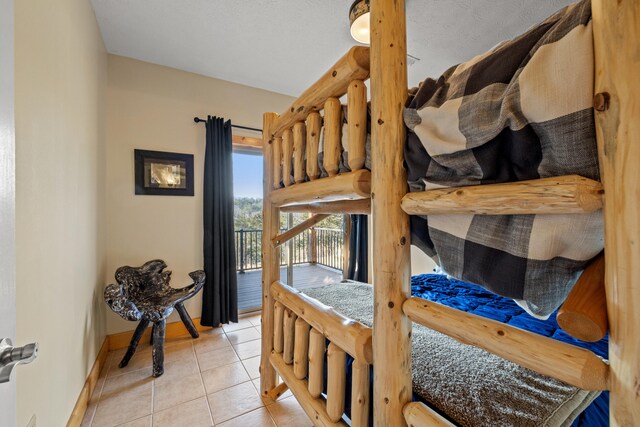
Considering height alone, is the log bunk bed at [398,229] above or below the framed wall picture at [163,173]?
below

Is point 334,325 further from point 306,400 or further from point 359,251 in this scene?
point 359,251

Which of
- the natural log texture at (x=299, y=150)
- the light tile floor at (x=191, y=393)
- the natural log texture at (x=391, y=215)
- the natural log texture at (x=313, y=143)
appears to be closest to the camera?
the natural log texture at (x=391, y=215)

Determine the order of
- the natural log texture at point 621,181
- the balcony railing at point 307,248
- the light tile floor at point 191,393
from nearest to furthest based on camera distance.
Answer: the natural log texture at point 621,181, the light tile floor at point 191,393, the balcony railing at point 307,248

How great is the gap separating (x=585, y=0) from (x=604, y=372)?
68 centimetres

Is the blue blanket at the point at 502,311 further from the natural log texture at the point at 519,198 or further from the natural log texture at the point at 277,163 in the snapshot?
the natural log texture at the point at 277,163

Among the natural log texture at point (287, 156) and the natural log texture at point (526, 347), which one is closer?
the natural log texture at point (526, 347)

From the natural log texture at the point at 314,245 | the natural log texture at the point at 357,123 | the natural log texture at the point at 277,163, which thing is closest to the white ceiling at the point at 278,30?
the natural log texture at the point at 277,163

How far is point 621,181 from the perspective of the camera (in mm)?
433

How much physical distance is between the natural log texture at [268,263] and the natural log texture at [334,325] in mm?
261

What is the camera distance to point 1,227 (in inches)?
22.1

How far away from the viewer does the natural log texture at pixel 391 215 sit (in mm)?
858

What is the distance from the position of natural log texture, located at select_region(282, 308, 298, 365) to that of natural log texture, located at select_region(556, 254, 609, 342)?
1330 mm

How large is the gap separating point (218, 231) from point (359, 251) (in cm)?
215

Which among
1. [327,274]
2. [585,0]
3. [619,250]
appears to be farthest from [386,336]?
[327,274]
